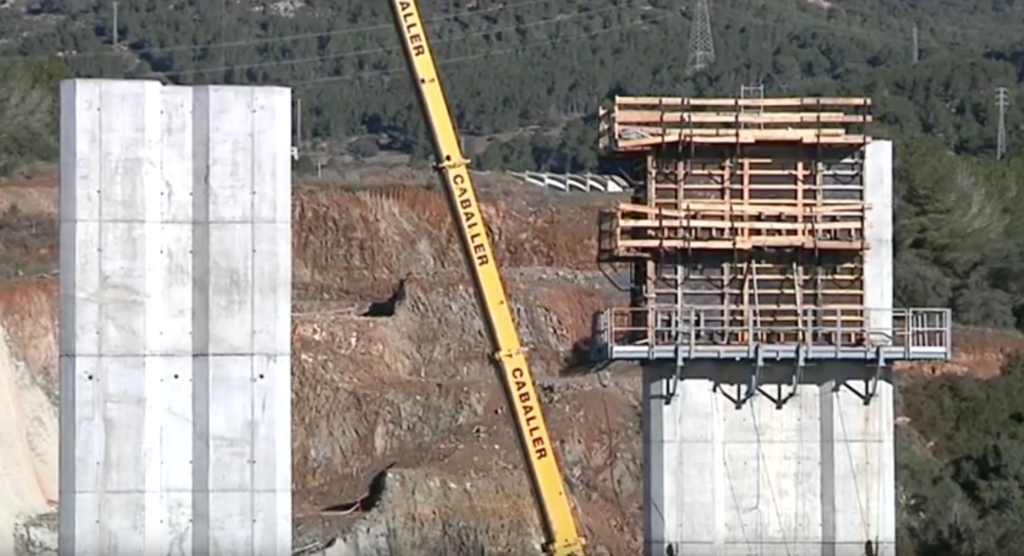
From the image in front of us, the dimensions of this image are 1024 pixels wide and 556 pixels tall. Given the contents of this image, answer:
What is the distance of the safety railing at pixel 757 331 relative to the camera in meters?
50.9

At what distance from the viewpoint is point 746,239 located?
5150 centimetres

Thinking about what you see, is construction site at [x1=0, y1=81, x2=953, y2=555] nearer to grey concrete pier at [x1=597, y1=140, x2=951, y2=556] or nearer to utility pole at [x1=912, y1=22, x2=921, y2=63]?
grey concrete pier at [x1=597, y1=140, x2=951, y2=556]

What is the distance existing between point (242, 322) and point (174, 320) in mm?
947

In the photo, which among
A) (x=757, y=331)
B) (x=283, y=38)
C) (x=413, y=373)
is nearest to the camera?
(x=757, y=331)

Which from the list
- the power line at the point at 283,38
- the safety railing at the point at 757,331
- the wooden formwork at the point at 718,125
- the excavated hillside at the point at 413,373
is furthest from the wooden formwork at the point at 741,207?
the power line at the point at 283,38

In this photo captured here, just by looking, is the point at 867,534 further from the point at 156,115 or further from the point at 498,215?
the point at 498,215

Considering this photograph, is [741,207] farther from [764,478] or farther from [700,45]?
[700,45]

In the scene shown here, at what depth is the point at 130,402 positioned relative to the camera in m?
37.0

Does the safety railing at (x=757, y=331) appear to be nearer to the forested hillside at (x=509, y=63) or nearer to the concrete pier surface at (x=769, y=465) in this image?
the concrete pier surface at (x=769, y=465)

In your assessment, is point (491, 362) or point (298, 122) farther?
point (298, 122)

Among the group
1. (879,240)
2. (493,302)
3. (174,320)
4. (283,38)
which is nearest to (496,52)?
(283,38)

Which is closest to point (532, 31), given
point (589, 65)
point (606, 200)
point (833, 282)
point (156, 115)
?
point (589, 65)

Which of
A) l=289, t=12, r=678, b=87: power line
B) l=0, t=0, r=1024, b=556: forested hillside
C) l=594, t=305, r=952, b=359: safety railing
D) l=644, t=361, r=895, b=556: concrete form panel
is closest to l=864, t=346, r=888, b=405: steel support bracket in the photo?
l=594, t=305, r=952, b=359: safety railing

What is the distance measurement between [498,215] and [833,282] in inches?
1715
